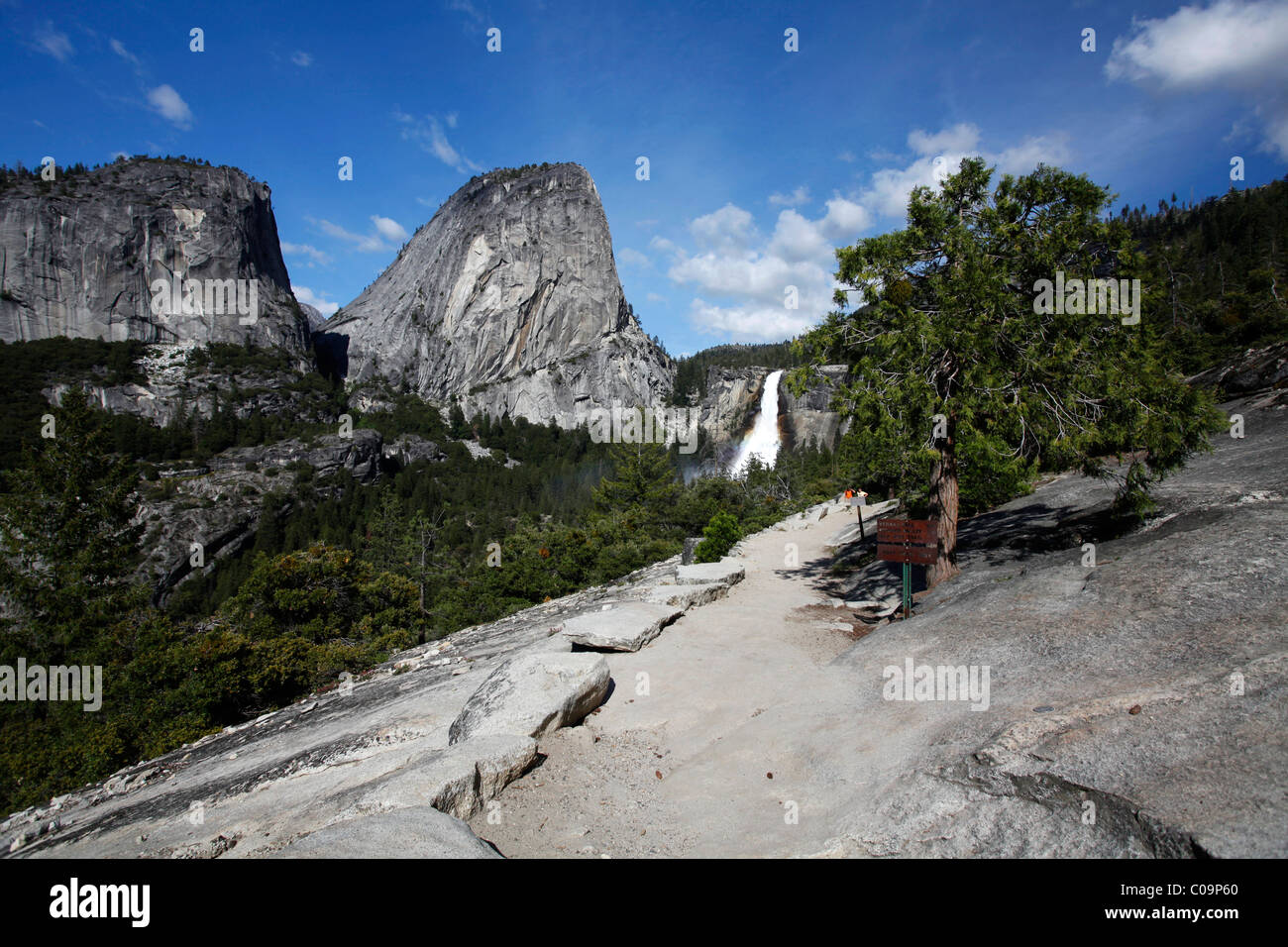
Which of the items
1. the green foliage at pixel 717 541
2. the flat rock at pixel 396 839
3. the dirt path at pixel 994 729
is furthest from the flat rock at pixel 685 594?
the flat rock at pixel 396 839

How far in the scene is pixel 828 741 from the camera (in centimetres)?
560

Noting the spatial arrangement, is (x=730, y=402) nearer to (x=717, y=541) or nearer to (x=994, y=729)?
(x=717, y=541)

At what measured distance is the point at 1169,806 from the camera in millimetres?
3225

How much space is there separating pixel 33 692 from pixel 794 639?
27.7m

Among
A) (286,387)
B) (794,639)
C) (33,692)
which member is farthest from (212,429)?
(794,639)

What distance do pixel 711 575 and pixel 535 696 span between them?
316 inches

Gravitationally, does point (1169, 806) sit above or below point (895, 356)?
below

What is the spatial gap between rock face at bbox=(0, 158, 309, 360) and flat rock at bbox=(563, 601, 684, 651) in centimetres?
14896

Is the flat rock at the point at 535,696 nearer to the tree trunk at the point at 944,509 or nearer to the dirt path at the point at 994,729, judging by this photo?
the dirt path at the point at 994,729

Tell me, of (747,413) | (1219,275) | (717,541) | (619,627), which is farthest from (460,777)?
(747,413)

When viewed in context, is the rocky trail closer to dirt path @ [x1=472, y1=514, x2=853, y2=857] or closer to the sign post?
dirt path @ [x1=472, y1=514, x2=853, y2=857]

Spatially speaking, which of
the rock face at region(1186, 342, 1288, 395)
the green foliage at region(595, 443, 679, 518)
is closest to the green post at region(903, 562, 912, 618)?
the rock face at region(1186, 342, 1288, 395)

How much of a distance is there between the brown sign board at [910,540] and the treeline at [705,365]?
12453 centimetres
